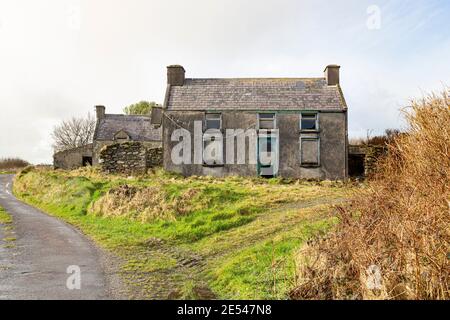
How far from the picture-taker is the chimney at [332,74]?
27344 mm

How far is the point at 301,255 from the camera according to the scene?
723 centimetres

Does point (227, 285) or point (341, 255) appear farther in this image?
point (227, 285)

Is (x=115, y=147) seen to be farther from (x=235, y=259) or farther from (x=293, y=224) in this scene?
(x=235, y=259)

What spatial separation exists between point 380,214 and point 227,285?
10.1 feet

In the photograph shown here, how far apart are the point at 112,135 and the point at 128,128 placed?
2334 mm

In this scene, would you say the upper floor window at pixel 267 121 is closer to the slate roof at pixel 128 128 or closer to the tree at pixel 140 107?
the slate roof at pixel 128 128

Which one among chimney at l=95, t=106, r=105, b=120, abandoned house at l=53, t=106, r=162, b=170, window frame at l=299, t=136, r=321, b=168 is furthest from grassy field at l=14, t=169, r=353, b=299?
chimney at l=95, t=106, r=105, b=120

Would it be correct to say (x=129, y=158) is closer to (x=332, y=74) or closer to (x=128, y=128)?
(x=332, y=74)

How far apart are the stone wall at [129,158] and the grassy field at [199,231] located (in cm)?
582

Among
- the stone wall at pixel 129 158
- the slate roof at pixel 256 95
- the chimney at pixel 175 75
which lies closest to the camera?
the slate roof at pixel 256 95

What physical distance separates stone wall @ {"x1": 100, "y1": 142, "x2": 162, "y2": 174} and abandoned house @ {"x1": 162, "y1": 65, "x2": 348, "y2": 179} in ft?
3.38

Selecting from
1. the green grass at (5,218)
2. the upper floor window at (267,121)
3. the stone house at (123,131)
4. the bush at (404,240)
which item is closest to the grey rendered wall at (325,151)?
the upper floor window at (267,121)
